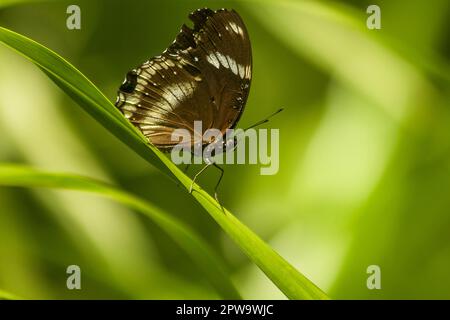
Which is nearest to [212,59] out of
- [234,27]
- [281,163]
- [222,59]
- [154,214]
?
[222,59]

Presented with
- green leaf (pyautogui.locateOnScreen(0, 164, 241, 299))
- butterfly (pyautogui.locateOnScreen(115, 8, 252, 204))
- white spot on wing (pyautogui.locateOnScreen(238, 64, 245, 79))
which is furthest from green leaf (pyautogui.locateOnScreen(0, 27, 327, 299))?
white spot on wing (pyautogui.locateOnScreen(238, 64, 245, 79))

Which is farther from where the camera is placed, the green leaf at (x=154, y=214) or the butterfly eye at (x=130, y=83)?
the butterfly eye at (x=130, y=83)

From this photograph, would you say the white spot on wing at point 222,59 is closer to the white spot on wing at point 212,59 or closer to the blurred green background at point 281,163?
the white spot on wing at point 212,59

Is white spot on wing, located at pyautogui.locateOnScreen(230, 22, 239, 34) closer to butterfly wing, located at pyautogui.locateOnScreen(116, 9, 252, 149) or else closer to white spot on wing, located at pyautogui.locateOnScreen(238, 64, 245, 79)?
butterfly wing, located at pyautogui.locateOnScreen(116, 9, 252, 149)

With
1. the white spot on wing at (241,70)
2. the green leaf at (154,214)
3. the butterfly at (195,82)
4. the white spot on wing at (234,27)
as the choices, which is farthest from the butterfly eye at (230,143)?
the green leaf at (154,214)

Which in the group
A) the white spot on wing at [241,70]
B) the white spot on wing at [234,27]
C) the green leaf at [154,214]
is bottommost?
the green leaf at [154,214]
